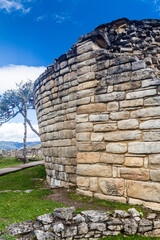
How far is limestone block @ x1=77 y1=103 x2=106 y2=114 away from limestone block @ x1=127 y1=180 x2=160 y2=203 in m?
1.89

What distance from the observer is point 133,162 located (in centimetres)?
512

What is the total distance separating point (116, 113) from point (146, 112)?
0.73m

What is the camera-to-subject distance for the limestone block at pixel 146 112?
16.2 ft

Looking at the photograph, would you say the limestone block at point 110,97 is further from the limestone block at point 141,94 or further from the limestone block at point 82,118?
the limestone block at point 82,118

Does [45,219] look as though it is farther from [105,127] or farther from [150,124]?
[150,124]

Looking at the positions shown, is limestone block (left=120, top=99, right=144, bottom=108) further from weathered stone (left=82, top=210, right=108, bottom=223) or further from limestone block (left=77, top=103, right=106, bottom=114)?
weathered stone (left=82, top=210, right=108, bottom=223)

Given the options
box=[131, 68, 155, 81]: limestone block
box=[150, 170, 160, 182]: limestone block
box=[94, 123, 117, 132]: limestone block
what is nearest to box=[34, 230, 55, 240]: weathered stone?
box=[150, 170, 160, 182]: limestone block

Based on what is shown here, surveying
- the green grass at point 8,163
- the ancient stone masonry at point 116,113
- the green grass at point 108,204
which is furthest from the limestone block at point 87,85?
the green grass at point 8,163

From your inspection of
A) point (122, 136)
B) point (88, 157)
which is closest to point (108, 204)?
point (88, 157)

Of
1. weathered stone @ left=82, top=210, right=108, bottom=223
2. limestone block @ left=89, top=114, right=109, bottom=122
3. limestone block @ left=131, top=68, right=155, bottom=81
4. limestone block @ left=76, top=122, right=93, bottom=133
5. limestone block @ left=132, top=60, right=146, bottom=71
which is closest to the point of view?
weathered stone @ left=82, top=210, right=108, bottom=223

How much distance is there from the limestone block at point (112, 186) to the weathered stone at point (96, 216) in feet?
3.03

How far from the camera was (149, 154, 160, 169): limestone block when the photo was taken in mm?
4820

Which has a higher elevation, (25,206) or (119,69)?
(119,69)

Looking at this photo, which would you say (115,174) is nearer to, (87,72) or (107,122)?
(107,122)
